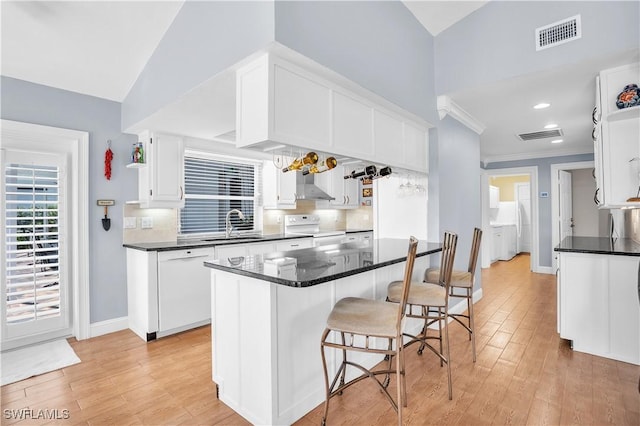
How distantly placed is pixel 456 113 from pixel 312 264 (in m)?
2.94

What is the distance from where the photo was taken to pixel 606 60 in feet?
8.98

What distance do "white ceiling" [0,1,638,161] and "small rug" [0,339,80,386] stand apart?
7.53 feet

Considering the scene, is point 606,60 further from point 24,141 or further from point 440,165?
point 24,141

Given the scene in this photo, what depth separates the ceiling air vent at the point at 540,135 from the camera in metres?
5.05

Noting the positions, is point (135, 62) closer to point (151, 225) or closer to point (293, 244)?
point (151, 225)

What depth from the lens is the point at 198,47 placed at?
248 cm

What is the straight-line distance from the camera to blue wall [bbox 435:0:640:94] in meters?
2.58

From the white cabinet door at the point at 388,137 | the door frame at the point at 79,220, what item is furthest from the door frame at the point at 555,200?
the door frame at the point at 79,220

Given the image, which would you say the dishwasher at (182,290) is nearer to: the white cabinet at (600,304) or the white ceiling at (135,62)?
the white ceiling at (135,62)

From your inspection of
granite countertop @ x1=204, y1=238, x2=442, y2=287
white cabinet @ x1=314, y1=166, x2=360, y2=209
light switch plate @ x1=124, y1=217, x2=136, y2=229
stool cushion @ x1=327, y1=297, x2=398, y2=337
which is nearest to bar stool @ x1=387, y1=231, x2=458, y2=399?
granite countertop @ x1=204, y1=238, x2=442, y2=287

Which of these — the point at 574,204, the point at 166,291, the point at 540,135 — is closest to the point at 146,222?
the point at 166,291

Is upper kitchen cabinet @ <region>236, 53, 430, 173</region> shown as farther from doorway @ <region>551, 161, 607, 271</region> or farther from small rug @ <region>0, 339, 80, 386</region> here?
doorway @ <region>551, 161, 607, 271</region>

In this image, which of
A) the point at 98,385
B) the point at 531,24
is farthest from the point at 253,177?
the point at 531,24

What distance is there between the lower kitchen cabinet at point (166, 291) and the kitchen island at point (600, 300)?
3.53 metres
